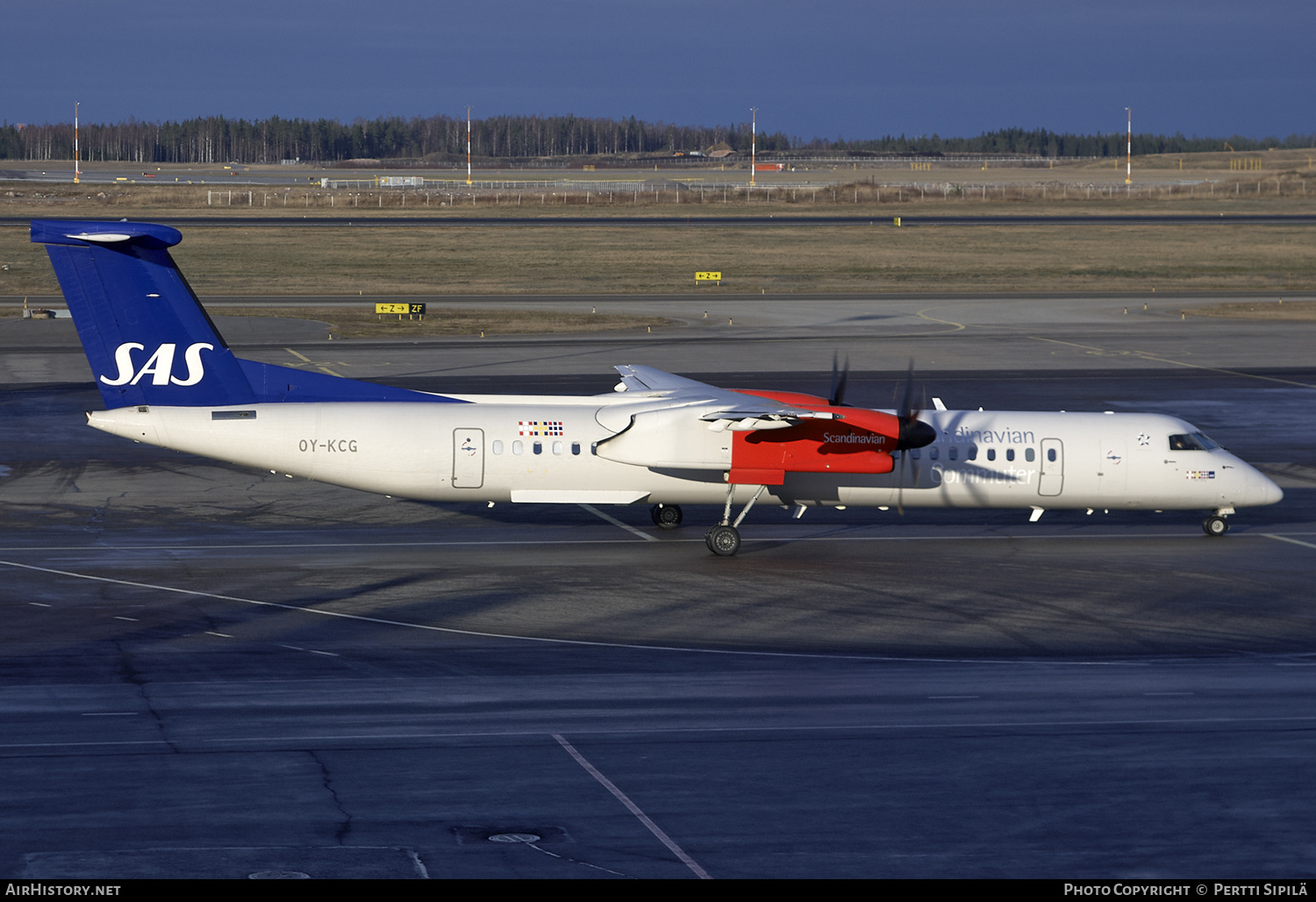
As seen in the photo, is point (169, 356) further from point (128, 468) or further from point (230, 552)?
point (128, 468)

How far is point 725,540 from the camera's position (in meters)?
25.9

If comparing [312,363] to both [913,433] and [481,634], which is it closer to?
[913,433]

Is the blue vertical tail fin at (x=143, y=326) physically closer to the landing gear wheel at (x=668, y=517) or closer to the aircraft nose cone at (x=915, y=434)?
the landing gear wheel at (x=668, y=517)

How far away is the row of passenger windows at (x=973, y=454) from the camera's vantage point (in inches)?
1063

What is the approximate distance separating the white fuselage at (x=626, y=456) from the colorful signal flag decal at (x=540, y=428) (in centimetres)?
2

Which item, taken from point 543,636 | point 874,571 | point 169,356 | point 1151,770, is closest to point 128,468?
point 169,356

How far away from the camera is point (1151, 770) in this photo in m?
15.2

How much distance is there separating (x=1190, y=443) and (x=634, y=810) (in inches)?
736

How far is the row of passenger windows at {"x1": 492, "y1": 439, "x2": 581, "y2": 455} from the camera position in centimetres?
2611

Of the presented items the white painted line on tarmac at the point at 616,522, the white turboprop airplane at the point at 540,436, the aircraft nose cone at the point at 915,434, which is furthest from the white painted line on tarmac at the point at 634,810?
the white painted line on tarmac at the point at 616,522

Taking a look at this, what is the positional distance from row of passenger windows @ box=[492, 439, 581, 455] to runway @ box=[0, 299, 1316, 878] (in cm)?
201

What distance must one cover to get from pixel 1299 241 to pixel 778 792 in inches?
3697

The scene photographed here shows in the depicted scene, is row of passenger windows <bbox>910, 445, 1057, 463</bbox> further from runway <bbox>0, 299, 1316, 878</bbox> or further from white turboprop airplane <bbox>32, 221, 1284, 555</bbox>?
runway <bbox>0, 299, 1316, 878</bbox>

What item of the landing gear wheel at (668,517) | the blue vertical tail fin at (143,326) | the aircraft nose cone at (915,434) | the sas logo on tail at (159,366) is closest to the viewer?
the blue vertical tail fin at (143,326)
